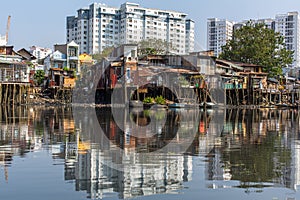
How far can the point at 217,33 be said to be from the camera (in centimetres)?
13325

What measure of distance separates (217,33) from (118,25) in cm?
3077

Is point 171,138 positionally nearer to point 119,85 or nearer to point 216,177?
point 216,177

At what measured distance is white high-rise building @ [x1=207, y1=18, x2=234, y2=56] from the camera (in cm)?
13175

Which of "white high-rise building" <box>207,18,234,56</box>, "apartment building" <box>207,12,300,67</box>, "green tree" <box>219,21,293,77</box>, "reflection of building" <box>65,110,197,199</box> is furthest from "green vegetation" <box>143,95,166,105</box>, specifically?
"white high-rise building" <box>207,18,234,56</box>

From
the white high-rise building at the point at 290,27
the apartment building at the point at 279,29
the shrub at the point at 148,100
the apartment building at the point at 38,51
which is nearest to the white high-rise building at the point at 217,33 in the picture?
the apartment building at the point at 279,29

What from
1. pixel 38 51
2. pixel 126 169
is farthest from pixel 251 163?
pixel 38 51

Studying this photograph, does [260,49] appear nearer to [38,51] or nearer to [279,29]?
[38,51]

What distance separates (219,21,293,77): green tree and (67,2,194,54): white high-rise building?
46777mm

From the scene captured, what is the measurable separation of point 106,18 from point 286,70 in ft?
170

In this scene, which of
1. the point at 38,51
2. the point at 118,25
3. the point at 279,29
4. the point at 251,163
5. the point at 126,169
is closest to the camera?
the point at 126,169

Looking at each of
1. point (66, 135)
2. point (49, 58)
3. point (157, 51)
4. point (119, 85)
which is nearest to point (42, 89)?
point (49, 58)

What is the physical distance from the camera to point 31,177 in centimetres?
887

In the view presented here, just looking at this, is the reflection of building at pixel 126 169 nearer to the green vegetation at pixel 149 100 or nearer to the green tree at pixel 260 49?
the green vegetation at pixel 149 100

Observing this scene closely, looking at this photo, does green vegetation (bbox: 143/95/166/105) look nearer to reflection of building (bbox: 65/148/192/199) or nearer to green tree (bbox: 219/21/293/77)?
green tree (bbox: 219/21/293/77)
